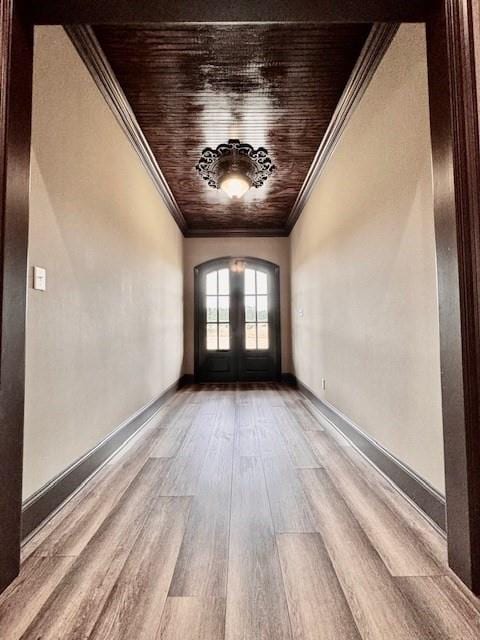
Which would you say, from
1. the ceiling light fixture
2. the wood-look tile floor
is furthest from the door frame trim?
the ceiling light fixture

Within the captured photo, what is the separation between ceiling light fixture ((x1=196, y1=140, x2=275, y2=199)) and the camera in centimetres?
362

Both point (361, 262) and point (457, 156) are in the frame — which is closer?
point (457, 156)

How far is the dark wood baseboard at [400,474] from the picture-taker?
160cm

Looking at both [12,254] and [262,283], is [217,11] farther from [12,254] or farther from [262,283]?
[262,283]

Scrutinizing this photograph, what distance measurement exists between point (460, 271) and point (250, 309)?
522cm

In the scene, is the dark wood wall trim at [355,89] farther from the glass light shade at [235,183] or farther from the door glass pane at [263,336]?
the door glass pane at [263,336]

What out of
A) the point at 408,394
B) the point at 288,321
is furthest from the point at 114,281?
the point at 288,321

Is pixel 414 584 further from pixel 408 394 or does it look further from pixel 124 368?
pixel 124 368

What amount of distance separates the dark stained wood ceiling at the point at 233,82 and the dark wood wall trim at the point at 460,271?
4.13 ft

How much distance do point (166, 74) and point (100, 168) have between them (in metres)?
0.85

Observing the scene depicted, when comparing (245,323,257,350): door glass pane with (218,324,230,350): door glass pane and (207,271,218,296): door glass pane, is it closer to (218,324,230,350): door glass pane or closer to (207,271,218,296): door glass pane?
Answer: (218,324,230,350): door glass pane

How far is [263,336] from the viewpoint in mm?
6379

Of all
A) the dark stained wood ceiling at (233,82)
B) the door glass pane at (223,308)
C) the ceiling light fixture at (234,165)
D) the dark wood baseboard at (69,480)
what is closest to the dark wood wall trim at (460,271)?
the dark stained wood ceiling at (233,82)

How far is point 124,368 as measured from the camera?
297 centimetres
